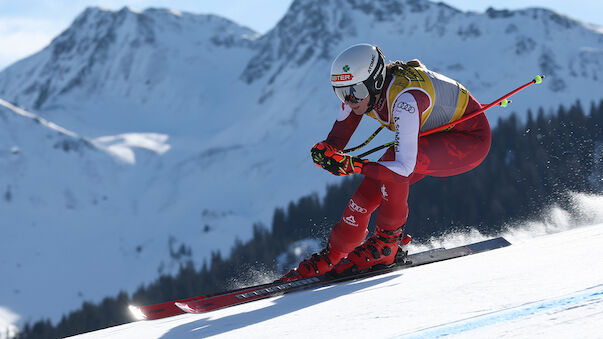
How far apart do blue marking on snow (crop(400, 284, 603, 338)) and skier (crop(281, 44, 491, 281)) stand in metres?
2.03

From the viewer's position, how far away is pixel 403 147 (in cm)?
474

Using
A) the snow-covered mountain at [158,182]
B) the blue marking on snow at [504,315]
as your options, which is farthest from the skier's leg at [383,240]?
the snow-covered mountain at [158,182]

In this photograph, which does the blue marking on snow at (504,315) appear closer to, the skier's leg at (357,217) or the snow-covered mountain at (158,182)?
the skier's leg at (357,217)

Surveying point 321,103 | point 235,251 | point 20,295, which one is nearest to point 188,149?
point 321,103

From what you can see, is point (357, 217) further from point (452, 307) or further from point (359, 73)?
point (452, 307)

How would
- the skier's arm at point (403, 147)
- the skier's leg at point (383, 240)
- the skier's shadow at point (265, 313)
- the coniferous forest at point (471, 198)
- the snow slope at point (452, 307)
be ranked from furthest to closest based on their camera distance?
1. the coniferous forest at point (471, 198)
2. the skier's leg at point (383, 240)
3. the skier's arm at point (403, 147)
4. the skier's shadow at point (265, 313)
5. the snow slope at point (452, 307)

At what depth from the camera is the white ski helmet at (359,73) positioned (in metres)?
4.87

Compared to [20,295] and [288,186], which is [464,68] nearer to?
[288,186]

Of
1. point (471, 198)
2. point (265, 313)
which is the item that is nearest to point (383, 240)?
point (265, 313)

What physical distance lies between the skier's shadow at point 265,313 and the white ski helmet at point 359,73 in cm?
162

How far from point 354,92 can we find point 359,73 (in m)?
0.18

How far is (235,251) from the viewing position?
83562 mm

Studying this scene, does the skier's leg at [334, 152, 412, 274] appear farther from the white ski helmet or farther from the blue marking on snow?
the blue marking on snow

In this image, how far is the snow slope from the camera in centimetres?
269
